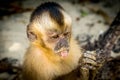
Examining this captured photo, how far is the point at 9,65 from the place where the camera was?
4.18 metres

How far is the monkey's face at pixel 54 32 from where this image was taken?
10.6 feet

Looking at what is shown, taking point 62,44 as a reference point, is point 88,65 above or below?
below

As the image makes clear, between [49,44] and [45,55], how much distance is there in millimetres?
153

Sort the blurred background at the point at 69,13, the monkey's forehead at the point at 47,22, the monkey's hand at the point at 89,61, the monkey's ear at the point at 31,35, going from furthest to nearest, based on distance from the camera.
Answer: the blurred background at the point at 69,13
the monkey's ear at the point at 31,35
the monkey's forehead at the point at 47,22
the monkey's hand at the point at 89,61

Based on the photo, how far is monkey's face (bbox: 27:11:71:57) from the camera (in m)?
3.23

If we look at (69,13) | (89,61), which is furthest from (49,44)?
(69,13)

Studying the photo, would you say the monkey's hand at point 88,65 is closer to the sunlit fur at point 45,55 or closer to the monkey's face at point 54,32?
the monkey's face at point 54,32

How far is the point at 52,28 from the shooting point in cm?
323

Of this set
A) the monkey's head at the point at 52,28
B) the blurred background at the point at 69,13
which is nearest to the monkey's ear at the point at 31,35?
the monkey's head at the point at 52,28

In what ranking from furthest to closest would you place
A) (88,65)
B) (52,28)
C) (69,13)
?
1. (69,13)
2. (52,28)
3. (88,65)

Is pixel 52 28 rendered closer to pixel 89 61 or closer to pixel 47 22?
pixel 47 22

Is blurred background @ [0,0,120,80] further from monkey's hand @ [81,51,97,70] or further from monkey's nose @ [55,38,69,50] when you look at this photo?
monkey's hand @ [81,51,97,70]

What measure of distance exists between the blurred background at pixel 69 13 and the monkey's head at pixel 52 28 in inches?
41.5

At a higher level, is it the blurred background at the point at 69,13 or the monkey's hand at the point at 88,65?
the blurred background at the point at 69,13
